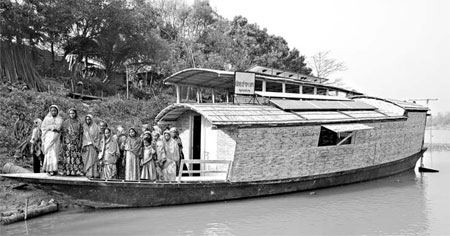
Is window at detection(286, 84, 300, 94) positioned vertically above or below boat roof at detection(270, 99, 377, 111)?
above

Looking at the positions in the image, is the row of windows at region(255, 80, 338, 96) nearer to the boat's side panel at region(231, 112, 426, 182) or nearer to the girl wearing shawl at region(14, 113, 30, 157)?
the boat's side panel at region(231, 112, 426, 182)

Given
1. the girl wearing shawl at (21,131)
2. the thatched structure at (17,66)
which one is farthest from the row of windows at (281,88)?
the thatched structure at (17,66)

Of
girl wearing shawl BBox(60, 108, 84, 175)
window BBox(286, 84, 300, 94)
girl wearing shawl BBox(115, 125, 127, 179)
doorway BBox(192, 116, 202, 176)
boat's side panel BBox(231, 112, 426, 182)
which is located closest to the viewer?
girl wearing shawl BBox(60, 108, 84, 175)

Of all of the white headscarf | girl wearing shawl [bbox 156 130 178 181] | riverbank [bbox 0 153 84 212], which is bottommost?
riverbank [bbox 0 153 84 212]

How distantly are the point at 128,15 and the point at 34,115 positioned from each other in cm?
903

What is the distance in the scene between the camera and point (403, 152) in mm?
13305

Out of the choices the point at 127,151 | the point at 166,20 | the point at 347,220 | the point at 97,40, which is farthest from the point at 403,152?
the point at 166,20

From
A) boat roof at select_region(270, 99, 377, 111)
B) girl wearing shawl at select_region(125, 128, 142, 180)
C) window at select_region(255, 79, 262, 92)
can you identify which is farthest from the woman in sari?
window at select_region(255, 79, 262, 92)

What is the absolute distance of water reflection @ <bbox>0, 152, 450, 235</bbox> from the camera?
6.54 metres

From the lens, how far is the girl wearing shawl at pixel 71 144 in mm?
7559

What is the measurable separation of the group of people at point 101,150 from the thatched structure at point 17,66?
729cm

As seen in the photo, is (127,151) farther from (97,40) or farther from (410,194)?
(97,40)

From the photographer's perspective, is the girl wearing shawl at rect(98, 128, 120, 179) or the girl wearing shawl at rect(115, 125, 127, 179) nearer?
the girl wearing shawl at rect(98, 128, 120, 179)

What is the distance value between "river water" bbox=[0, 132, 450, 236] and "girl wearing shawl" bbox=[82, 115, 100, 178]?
0.95m
